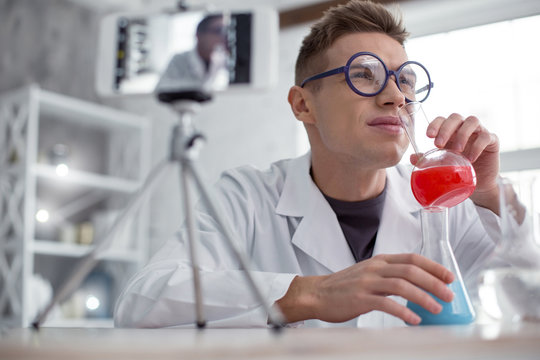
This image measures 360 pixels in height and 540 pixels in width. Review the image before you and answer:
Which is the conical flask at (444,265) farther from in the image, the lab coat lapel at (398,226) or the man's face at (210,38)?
the lab coat lapel at (398,226)

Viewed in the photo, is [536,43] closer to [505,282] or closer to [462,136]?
[462,136]

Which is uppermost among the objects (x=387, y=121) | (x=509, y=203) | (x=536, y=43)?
(x=536, y=43)

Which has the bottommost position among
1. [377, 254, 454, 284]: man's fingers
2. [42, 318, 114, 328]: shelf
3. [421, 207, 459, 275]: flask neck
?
[42, 318, 114, 328]: shelf

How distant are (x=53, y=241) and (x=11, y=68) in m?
1.22

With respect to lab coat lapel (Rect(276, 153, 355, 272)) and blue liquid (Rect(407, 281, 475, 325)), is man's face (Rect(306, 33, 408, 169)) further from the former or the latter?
blue liquid (Rect(407, 281, 475, 325))

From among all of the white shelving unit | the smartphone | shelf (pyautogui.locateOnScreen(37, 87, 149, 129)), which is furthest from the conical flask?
shelf (pyautogui.locateOnScreen(37, 87, 149, 129))

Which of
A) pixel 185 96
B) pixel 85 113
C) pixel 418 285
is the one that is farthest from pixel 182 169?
pixel 85 113

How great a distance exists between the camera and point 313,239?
4.82 feet

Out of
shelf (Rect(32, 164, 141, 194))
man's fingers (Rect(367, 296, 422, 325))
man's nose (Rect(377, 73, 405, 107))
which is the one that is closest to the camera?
man's fingers (Rect(367, 296, 422, 325))

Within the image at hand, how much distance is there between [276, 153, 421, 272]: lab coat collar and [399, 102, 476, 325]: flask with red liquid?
15.9 inches

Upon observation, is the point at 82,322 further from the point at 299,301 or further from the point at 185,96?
A: the point at 185,96

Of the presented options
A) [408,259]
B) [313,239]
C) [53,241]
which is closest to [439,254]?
[408,259]

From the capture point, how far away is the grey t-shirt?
4.99ft

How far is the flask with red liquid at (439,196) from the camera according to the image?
31.4 inches
